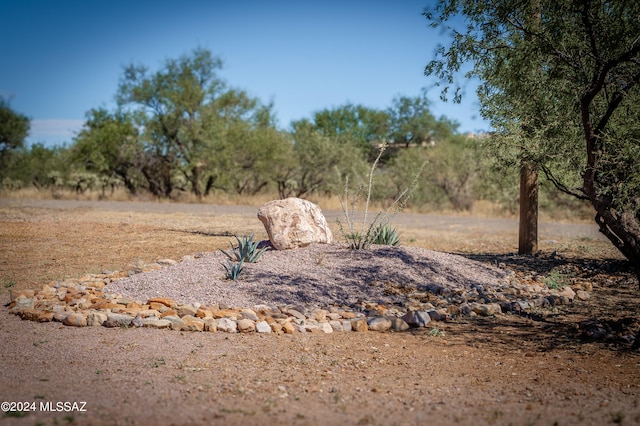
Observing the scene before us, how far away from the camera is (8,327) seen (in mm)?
6461

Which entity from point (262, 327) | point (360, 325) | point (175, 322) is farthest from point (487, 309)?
point (175, 322)

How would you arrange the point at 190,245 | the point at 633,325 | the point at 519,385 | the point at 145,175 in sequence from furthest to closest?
the point at 145,175 < the point at 190,245 < the point at 633,325 < the point at 519,385

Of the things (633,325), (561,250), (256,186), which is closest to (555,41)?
(633,325)

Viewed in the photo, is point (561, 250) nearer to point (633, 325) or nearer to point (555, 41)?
point (633, 325)

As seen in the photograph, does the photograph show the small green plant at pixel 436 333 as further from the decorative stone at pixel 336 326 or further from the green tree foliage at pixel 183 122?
the green tree foliage at pixel 183 122

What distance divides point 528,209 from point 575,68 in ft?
18.6

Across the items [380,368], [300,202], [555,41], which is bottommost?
[380,368]

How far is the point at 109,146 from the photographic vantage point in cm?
2792

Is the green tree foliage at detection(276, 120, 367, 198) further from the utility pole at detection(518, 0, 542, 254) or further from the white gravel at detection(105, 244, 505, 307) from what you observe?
the white gravel at detection(105, 244, 505, 307)

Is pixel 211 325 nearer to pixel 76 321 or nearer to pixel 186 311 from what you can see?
pixel 186 311

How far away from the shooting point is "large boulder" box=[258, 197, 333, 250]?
9.63 meters

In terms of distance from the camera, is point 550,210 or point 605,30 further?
point 550,210

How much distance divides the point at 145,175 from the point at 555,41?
25.4 metres

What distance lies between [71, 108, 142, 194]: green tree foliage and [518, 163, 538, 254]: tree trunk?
69.0 feet
